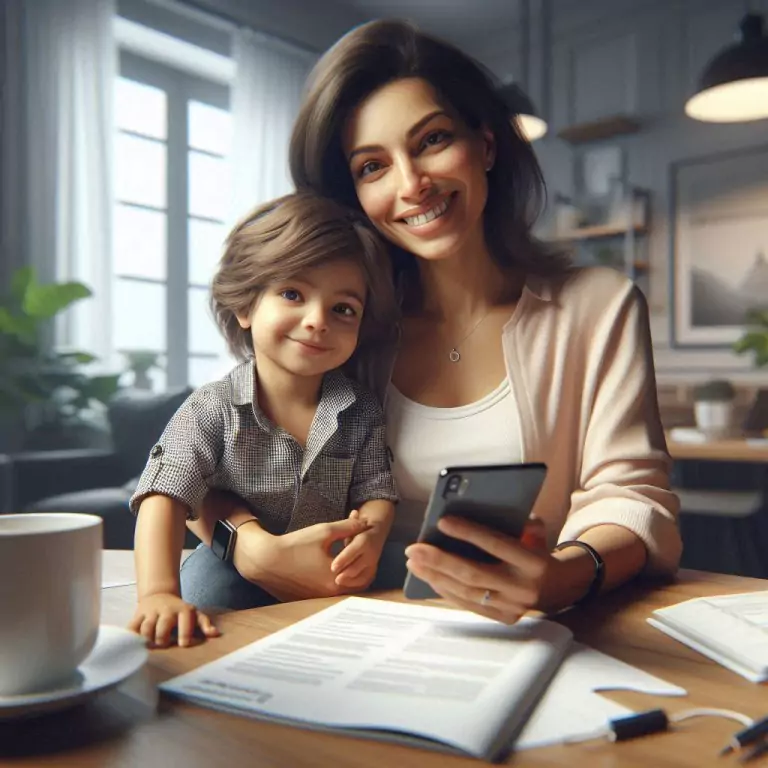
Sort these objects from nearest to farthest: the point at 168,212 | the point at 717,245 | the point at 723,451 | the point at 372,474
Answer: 1. the point at 372,474
2. the point at 723,451
3. the point at 717,245
4. the point at 168,212

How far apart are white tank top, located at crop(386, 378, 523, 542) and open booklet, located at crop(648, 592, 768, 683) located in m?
0.41

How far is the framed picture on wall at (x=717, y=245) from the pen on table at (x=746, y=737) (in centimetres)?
459

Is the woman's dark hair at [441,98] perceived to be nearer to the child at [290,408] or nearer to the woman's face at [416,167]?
the woman's face at [416,167]

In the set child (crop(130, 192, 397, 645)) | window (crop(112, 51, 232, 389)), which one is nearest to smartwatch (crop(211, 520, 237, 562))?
child (crop(130, 192, 397, 645))

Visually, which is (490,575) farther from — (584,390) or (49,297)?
(49,297)

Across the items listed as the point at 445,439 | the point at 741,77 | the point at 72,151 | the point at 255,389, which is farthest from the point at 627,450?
the point at 72,151

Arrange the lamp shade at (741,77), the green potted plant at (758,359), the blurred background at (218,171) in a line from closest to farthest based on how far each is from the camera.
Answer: the lamp shade at (741,77)
the green potted plant at (758,359)
the blurred background at (218,171)

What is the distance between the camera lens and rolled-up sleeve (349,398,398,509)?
3.34 ft

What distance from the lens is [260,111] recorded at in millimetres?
5055

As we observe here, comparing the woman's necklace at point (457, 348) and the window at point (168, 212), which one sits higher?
the window at point (168, 212)

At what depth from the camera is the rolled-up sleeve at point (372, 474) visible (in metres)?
1.02

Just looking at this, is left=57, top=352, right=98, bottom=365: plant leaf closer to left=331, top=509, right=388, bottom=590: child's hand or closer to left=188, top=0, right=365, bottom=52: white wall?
left=188, top=0, right=365, bottom=52: white wall

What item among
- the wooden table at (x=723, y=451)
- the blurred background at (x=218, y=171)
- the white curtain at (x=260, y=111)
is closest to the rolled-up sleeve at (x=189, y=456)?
the wooden table at (x=723, y=451)

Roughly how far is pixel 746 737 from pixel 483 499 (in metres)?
0.26
